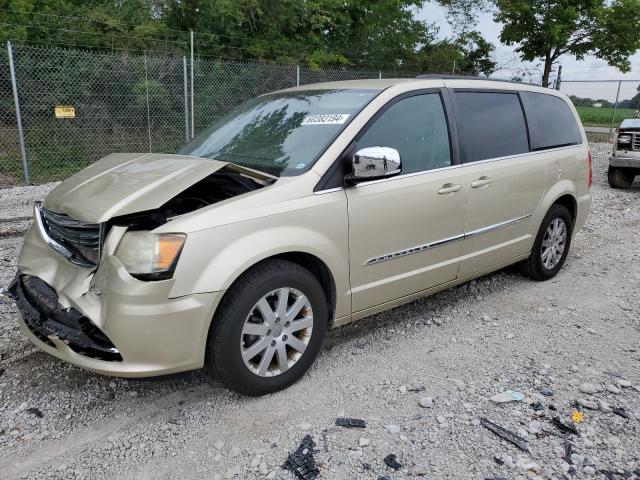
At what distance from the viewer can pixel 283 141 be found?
3.61m

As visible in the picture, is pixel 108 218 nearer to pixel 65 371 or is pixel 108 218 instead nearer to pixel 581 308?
pixel 65 371

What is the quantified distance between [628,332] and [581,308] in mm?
481

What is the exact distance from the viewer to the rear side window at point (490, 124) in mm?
4129

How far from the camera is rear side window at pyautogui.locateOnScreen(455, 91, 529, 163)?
4.13 m

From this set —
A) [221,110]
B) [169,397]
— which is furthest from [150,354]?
[221,110]

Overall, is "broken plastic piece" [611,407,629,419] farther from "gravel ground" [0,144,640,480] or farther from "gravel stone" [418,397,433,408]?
"gravel stone" [418,397,433,408]

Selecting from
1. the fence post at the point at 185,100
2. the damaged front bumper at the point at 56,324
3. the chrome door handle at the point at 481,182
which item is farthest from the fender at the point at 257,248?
the fence post at the point at 185,100

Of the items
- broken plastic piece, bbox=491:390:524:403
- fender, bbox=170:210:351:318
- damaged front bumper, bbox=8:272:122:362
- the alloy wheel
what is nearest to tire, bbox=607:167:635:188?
broken plastic piece, bbox=491:390:524:403

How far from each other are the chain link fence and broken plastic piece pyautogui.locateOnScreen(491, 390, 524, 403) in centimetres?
904

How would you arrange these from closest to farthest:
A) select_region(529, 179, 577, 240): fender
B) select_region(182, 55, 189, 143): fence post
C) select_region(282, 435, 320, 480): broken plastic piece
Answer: select_region(282, 435, 320, 480): broken plastic piece < select_region(529, 179, 577, 240): fender < select_region(182, 55, 189, 143): fence post

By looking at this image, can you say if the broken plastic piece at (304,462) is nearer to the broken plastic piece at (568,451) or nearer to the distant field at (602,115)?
the broken plastic piece at (568,451)

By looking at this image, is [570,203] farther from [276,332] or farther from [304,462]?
[304,462]

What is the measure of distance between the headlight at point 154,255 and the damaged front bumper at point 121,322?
4 cm

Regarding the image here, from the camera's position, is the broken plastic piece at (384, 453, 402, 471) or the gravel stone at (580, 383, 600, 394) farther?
the gravel stone at (580, 383, 600, 394)
